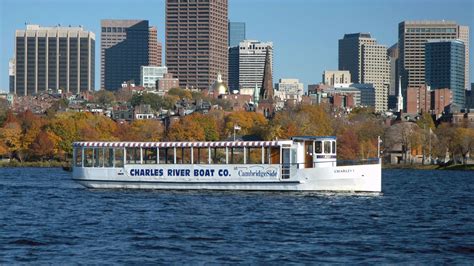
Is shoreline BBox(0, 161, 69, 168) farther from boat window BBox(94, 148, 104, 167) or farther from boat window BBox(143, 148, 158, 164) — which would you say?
boat window BBox(94, 148, 104, 167)

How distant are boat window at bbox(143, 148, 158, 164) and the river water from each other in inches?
106

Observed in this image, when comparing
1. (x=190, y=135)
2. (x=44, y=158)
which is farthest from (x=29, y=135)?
(x=190, y=135)

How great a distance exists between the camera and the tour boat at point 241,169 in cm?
7606

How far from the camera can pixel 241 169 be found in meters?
77.4

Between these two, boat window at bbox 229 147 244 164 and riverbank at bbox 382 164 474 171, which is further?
riverbank at bbox 382 164 474 171

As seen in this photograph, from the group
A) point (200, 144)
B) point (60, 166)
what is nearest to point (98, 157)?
point (200, 144)

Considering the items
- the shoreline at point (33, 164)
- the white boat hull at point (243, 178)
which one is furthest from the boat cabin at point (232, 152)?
the shoreline at point (33, 164)

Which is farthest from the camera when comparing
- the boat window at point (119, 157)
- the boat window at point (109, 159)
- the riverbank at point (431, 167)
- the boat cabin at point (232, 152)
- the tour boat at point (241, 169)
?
the riverbank at point (431, 167)

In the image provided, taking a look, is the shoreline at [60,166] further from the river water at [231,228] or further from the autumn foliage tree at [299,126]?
the river water at [231,228]

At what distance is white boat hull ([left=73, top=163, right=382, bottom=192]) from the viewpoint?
75.8 metres

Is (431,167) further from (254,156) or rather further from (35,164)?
(254,156)

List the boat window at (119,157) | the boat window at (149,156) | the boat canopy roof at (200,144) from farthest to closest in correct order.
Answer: the boat window at (119,157)
the boat window at (149,156)
the boat canopy roof at (200,144)

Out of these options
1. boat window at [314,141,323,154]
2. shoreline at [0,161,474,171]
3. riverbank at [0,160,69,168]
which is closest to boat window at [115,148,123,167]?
boat window at [314,141,323,154]

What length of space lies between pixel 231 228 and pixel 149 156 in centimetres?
2811
